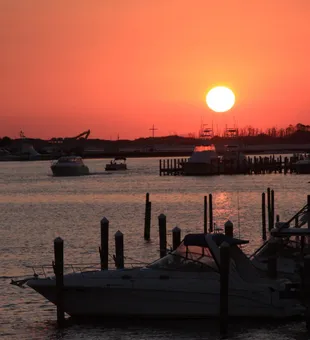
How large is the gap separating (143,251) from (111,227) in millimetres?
14051

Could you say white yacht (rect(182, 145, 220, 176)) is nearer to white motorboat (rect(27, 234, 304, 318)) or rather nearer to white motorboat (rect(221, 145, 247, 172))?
white motorboat (rect(221, 145, 247, 172))

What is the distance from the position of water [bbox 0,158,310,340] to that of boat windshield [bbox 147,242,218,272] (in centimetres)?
149

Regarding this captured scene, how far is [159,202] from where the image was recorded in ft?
269

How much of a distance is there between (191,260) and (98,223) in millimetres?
34557

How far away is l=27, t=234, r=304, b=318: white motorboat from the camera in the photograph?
25375 mm

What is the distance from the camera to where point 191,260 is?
84.4 feet

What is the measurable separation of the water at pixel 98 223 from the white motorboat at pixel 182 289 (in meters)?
0.50

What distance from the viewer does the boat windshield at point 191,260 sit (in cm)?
2562

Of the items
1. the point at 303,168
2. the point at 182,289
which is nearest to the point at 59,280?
the point at 182,289

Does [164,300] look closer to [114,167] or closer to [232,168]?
[232,168]

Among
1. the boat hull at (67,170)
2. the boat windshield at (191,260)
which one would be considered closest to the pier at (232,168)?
the boat hull at (67,170)

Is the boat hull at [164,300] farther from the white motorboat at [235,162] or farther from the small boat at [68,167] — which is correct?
the small boat at [68,167]

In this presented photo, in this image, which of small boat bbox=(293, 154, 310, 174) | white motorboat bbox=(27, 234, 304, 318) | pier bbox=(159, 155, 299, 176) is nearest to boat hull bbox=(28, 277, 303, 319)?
white motorboat bbox=(27, 234, 304, 318)

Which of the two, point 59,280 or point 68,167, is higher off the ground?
point 68,167
